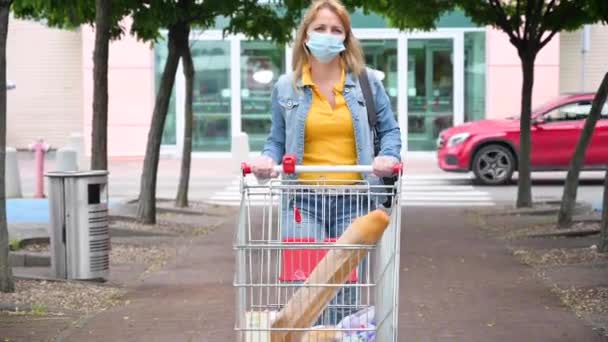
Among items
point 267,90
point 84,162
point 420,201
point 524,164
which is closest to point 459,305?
point 524,164

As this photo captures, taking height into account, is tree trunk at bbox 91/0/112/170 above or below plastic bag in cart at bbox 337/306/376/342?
above

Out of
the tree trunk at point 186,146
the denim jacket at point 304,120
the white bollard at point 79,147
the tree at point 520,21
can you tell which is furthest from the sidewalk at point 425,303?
the white bollard at point 79,147

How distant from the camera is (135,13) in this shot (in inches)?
547

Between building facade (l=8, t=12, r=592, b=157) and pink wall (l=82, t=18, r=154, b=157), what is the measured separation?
3cm

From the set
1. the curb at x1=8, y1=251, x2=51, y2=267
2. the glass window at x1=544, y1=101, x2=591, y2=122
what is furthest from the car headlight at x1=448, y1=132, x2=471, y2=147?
the curb at x1=8, y1=251, x2=51, y2=267

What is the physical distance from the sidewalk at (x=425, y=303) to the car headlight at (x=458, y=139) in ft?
28.9

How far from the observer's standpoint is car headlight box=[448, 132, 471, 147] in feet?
70.0

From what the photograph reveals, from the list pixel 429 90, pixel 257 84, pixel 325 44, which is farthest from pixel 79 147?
pixel 325 44

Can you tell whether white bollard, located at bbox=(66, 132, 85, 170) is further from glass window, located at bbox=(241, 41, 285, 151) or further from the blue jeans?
the blue jeans

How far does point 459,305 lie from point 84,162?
19.4 metres

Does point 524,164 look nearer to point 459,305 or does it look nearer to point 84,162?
point 459,305

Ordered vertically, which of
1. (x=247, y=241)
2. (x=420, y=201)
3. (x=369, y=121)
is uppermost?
(x=369, y=121)

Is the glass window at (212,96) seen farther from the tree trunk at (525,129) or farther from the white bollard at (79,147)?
Result: the tree trunk at (525,129)

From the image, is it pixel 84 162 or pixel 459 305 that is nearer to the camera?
pixel 459 305
